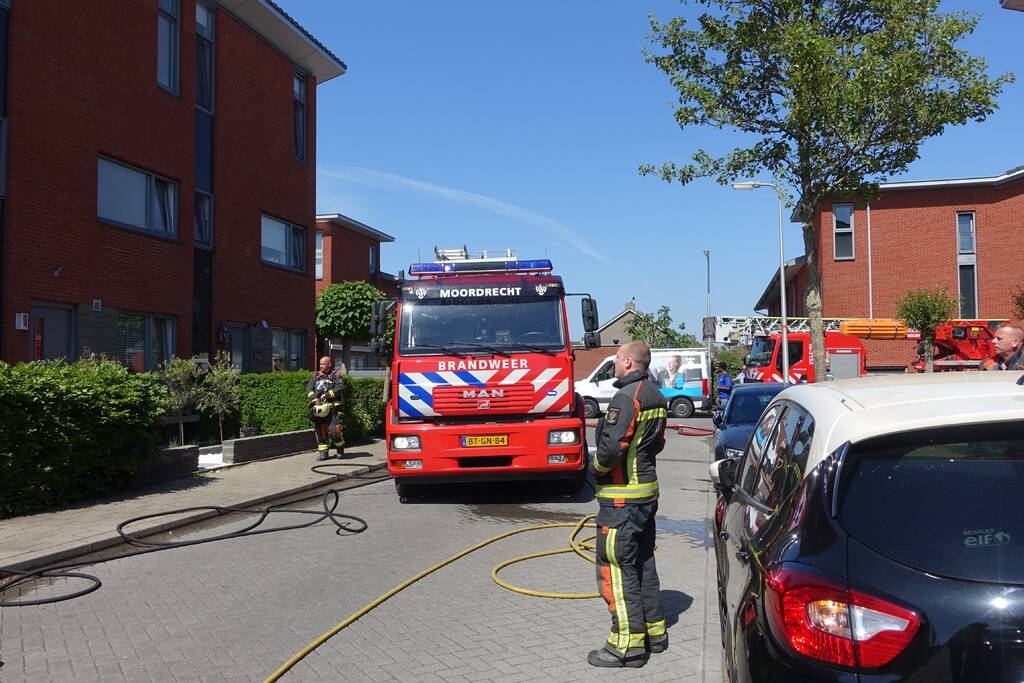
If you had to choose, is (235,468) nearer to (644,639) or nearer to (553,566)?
(553,566)

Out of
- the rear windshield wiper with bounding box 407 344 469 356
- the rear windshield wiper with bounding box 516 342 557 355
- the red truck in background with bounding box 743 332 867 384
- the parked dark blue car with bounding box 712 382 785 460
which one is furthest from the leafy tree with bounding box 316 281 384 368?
the rear windshield wiper with bounding box 516 342 557 355

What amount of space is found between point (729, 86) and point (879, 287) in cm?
2526

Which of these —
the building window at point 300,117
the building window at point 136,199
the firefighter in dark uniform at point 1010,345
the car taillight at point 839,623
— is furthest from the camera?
the building window at point 300,117

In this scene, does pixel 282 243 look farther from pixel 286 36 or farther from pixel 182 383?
pixel 182 383

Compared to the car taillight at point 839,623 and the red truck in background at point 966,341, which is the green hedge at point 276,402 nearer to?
the car taillight at point 839,623

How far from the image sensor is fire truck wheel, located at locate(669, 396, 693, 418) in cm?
2839

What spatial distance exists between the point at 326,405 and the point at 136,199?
19.8 ft

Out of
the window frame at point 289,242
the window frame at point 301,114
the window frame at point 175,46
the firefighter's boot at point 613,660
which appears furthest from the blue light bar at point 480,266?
the window frame at point 301,114

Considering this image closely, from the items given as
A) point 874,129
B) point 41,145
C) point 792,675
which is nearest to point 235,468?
point 41,145

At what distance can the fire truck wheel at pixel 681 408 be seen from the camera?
28392mm

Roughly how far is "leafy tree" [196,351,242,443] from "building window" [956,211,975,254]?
31580 mm

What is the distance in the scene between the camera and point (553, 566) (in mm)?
7043

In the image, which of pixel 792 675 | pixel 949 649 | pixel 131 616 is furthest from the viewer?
pixel 131 616

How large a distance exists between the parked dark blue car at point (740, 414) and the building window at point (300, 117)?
14.7 meters
